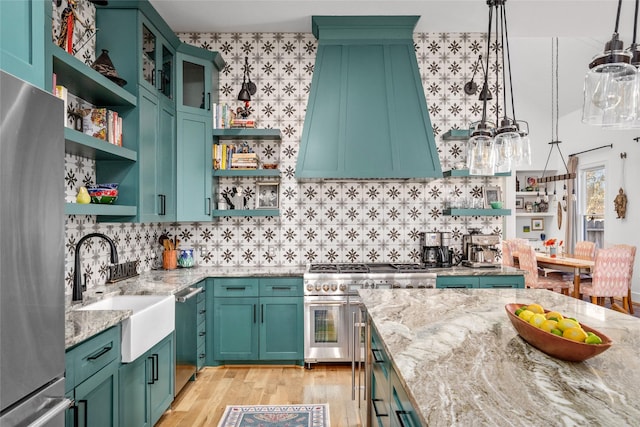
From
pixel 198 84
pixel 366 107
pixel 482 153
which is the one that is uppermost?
pixel 198 84

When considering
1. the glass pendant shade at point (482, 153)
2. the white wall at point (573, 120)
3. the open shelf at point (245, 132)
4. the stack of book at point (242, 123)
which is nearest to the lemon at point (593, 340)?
the glass pendant shade at point (482, 153)

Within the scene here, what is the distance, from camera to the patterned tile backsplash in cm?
422

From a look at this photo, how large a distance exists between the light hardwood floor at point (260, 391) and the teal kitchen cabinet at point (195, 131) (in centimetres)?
147

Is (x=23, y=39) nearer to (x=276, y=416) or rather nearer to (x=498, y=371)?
(x=498, y=371)

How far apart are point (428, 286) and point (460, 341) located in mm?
2125

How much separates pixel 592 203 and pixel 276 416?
7.86 m

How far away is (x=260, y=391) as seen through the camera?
Result: 3.25 meters

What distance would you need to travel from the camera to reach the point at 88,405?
1.80m

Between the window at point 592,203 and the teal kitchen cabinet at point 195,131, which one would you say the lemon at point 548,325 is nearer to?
the teal kitchen cabinet at point 195,131

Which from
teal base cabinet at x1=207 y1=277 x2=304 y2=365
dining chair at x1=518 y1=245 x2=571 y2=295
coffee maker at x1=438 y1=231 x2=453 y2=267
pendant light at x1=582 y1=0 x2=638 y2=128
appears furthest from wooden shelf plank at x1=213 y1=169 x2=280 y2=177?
dining chair at x1=518 y1=245 x2=571 y2=295

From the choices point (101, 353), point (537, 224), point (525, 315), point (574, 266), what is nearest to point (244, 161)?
point (101, 353)

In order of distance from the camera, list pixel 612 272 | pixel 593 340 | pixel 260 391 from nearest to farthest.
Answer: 1. pixel 593 340
2. pixel 260 391
3. pixel 612 272

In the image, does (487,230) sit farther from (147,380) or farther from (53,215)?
(53,215)

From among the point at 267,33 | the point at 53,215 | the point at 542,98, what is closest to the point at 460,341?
the point at 53,215
